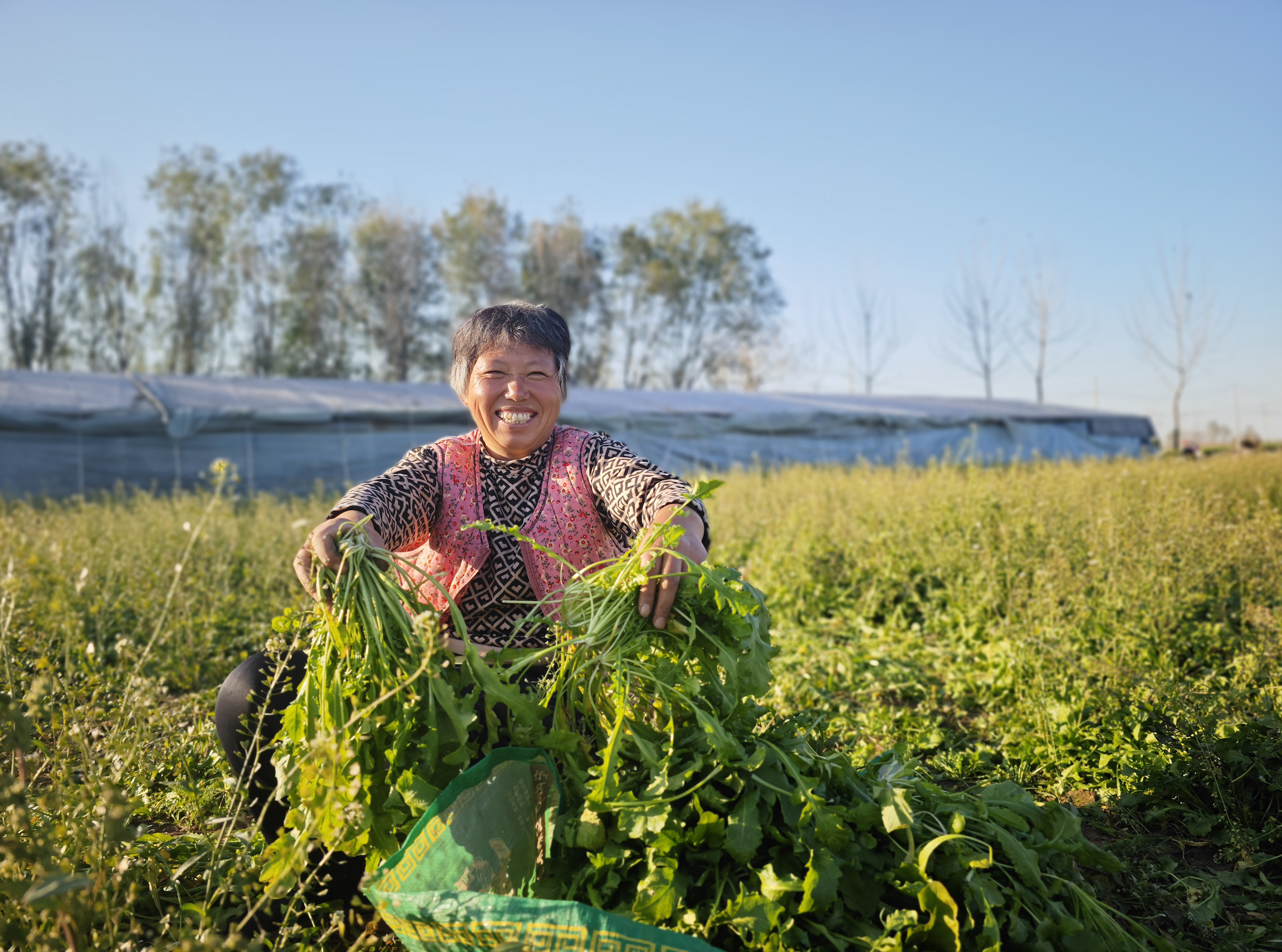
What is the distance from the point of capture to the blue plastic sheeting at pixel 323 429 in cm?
1102

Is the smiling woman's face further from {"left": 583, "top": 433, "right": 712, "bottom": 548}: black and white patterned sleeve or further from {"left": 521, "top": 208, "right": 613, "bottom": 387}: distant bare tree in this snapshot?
{"left": 521, "top": 208, "right": 613, "bottom": 387}: distant bare tree

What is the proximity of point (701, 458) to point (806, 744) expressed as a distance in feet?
46.3

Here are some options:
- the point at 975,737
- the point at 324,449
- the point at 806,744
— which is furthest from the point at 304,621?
the point at 324,449

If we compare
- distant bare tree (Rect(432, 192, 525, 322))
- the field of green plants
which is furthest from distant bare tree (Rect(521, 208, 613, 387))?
the field of green plants

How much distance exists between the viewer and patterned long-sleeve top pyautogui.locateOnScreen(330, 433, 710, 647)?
1.88 m

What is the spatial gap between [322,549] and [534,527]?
0.60 metres

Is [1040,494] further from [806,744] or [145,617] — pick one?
[145,617]

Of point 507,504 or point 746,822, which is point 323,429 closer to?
point 507,504

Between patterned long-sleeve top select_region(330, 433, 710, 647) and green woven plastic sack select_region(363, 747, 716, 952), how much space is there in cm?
45

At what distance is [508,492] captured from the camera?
2.12 metres

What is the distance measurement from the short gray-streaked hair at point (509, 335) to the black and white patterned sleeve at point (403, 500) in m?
0.23

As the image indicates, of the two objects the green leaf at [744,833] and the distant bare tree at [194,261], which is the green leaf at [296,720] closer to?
the green leaf at [744,833]

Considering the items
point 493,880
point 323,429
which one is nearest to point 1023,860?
point 493,880

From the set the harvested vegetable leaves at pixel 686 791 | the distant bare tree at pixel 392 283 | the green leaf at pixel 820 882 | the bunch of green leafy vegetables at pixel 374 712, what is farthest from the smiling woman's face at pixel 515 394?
the distant bare tree at pixel 392 283
